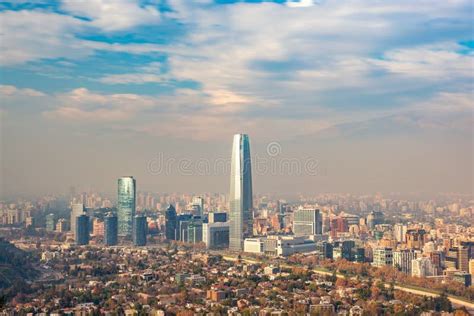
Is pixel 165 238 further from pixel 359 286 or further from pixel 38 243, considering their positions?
pixel 359 286

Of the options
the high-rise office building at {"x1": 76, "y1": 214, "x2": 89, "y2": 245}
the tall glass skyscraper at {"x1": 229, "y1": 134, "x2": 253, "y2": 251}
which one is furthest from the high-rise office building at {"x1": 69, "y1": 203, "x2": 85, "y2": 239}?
the tall glass skyscraper at {"x1": 229, "y1": 134, "x2": 253, "y2": 251}

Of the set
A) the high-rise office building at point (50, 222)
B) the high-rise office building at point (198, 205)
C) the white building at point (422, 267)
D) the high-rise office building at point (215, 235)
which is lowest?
the white building at point (422, 267)

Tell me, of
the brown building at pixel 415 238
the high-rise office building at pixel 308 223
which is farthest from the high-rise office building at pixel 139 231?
the brown building at pixel 415 238

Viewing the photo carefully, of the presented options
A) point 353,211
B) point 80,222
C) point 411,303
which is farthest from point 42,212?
point 411,303

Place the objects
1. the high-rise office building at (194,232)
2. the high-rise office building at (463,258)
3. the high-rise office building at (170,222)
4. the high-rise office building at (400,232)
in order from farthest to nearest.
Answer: the high-rise office building at (170,222) → the high-rise office building at (194,232) → the high-rise office building at (400,232) → the high-rise office building at (463,258)

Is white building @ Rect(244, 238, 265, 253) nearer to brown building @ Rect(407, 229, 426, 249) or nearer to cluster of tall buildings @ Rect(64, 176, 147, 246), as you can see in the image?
cluster of tall buildings @ Rect(64, 176, 147, 246)

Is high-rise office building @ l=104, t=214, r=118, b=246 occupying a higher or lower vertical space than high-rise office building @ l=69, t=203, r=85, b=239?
→ lower

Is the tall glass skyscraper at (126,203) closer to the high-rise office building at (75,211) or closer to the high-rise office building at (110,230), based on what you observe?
the high-rise office building at (110,230)
